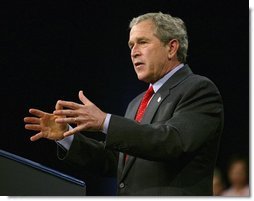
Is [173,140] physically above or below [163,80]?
below

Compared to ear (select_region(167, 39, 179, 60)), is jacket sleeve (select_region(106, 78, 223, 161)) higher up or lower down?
lower down

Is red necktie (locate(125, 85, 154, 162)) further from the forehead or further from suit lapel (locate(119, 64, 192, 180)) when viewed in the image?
the forehead

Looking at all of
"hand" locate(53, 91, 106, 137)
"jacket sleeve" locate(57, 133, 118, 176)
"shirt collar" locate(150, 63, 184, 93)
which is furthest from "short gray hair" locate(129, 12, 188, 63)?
"hand" locate(53, 91, 106, 137)

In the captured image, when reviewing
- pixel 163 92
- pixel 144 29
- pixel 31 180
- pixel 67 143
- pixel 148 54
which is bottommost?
pixel 31 180

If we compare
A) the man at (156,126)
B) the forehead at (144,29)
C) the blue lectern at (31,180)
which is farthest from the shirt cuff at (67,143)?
the forehead at (144,29)

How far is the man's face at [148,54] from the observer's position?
2070mm

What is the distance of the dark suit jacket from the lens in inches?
65.3

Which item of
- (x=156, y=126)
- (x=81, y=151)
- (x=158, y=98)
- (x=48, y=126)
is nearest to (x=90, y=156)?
(x=81, y=151)

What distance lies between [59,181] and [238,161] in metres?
0.82

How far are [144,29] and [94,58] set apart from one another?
0.46 meters

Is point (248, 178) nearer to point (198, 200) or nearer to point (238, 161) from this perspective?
point (238, 161)

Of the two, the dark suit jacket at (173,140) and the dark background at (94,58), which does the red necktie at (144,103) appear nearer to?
the dark suit jacket at (173,140)

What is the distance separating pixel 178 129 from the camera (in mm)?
1706

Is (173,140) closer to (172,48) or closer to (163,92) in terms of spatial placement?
(163,92)
